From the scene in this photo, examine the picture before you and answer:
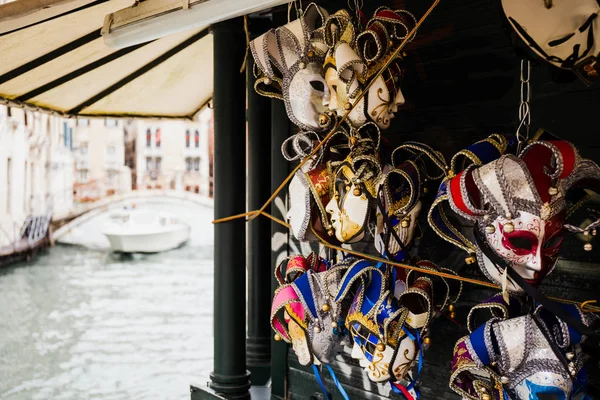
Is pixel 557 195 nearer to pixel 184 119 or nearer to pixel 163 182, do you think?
pixel 184 119

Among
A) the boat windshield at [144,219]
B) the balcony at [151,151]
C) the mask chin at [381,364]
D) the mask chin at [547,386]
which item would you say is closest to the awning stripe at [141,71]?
the mask chin at [381,364]

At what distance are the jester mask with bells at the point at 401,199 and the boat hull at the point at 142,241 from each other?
667 inches

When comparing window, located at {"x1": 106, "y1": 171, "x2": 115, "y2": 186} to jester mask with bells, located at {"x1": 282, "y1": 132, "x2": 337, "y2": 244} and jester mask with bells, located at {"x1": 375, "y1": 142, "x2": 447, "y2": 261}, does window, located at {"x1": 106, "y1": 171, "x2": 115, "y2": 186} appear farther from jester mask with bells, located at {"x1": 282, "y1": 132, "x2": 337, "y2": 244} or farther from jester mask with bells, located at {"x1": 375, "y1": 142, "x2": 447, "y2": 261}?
jester mask with bells, located at {"x1": 375, "y1": 142, "x2": 447, "y2": 261}

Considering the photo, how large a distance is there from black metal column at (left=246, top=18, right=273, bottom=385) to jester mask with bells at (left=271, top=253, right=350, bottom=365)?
1739mm

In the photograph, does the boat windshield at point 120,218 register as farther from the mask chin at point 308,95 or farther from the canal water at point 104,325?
the mask chin at point 308,95

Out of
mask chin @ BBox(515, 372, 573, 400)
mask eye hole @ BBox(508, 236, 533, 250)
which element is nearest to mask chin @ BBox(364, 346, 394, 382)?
mask chin @ BBox(515, 372, 573, 400)

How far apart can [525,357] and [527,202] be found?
0.33 meters

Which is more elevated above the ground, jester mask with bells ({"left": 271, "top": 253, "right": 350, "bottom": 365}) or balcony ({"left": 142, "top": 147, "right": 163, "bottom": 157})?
balcony ({"left": 142, "top": 147, "right": 163, "bottom": 157})

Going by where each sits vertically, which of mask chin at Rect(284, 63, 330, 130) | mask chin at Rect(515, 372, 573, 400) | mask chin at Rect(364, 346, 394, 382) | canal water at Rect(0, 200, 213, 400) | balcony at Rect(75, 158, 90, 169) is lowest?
canal water at Rect(0, 200, 213, 400)

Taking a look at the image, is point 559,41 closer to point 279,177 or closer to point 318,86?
point 318,86

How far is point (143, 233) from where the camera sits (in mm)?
18062

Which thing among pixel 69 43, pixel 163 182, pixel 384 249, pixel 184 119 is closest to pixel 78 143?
pixel 163 182

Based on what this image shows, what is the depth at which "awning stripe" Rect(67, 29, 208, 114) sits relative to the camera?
3223 millimetres

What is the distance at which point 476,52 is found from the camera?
5.92 feet
